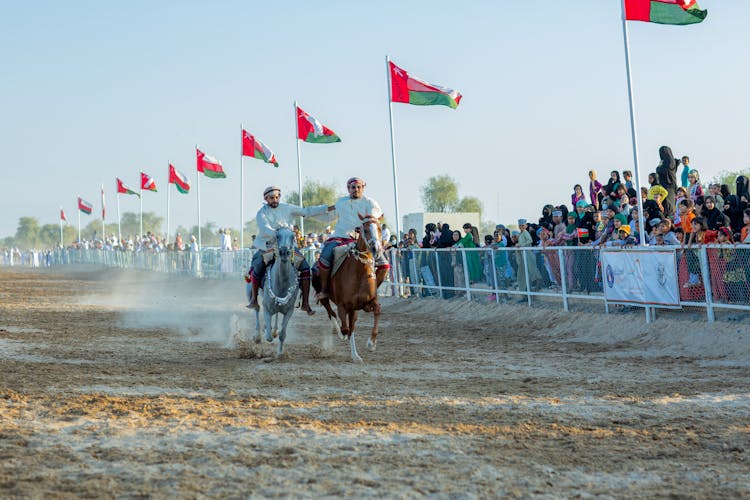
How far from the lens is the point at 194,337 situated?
60.2 feet

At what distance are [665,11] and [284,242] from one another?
8144 mm

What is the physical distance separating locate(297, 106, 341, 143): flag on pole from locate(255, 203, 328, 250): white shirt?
1834cm

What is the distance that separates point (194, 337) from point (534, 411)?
1041 cm

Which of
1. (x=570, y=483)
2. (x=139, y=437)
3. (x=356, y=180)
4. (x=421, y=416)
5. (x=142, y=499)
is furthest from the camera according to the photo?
(x=356, y=180)

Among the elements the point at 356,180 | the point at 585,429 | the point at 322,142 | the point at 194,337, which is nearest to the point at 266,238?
the point at 356,180

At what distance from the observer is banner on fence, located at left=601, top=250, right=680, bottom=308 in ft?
50.3

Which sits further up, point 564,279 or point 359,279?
point 359,279

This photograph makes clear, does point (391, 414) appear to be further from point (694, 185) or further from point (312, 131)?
point (312, 131)

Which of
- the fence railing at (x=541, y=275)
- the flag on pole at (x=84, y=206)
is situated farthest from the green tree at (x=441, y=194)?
the fence railing at (x=541, y=275)

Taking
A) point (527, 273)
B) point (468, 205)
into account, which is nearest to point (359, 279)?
point (527, 273)

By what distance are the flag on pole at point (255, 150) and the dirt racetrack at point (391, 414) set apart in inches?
840

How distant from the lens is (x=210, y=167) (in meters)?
46.1

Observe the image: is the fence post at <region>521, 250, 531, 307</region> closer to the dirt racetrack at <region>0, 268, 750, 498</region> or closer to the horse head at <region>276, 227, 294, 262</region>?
the dirt racetrack at <region>0, 268, 750, 498</region>

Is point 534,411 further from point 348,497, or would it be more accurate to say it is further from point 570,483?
point 348,497
